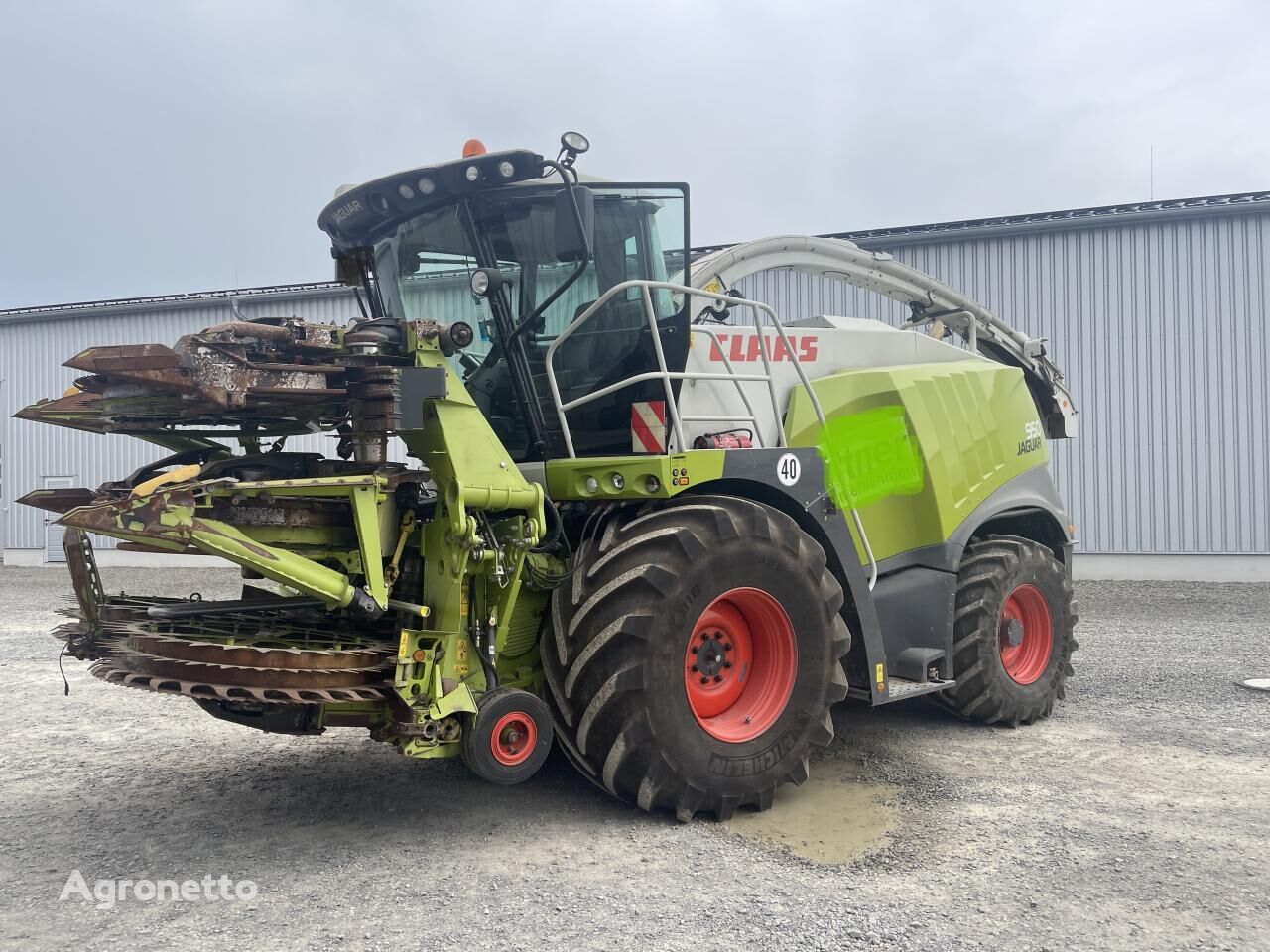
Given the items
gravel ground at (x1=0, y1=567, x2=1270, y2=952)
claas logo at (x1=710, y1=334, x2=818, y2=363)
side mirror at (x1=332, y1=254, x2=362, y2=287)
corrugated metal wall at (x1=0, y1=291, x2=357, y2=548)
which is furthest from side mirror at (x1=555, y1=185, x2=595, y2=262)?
corrugated metal wall at (x1=0, y1=291, x2=357, y2=548)

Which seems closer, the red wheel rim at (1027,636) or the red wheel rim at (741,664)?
the red wheel rim at (741,664)

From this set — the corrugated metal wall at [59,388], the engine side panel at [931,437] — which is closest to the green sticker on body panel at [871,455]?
the engine side panel at [931,437]

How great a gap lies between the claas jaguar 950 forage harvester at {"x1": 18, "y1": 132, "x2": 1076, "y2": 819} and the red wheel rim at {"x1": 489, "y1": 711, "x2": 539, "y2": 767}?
1cm

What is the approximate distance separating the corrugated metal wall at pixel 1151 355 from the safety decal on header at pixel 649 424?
10682 mm

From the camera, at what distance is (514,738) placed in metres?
4.08

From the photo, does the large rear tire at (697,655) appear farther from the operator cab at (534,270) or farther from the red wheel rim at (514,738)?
the operator cab at (534,270)

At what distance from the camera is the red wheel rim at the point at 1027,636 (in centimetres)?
673

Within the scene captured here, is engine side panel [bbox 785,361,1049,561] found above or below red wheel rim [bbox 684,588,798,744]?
above

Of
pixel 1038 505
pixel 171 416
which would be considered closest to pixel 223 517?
pixel 171 416

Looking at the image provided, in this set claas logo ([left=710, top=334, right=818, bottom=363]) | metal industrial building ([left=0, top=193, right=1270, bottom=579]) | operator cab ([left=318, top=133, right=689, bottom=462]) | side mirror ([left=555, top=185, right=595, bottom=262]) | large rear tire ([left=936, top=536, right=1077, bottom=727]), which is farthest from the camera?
metal industrial building ([left=0, top=193, right=1270, bottom=579])

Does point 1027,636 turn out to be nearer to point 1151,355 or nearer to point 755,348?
point 755,348

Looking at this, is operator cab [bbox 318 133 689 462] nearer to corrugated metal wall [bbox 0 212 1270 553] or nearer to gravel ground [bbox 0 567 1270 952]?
gravel ground [bbox 0 567 1270 952]

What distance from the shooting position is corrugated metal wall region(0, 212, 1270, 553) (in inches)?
563

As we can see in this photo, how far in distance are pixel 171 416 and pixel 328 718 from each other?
1459mm
